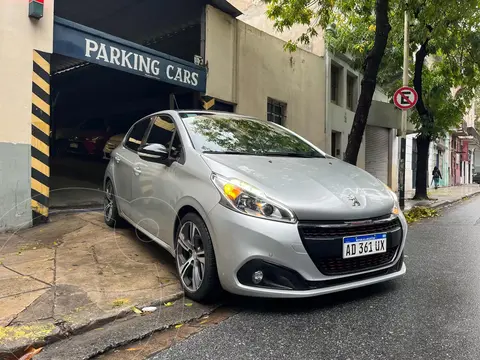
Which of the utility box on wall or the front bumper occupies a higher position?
the utility box on wall

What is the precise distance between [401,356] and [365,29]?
11446 millimetres

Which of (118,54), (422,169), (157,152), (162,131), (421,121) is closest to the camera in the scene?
(157,152)

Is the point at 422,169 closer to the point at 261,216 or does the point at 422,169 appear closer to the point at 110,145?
the point at 110,145

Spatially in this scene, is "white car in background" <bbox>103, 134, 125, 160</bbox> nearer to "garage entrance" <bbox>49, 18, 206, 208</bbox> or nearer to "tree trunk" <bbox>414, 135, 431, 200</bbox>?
"garage entrance" <bbox>49, 18, 206, 208</bbox>

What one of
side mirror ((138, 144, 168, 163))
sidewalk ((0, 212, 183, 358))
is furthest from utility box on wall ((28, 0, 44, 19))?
side mirror ((138, 144, 168, 163))

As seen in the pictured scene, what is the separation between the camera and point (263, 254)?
9.25 feet

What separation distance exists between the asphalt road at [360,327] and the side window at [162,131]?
1.82 meters

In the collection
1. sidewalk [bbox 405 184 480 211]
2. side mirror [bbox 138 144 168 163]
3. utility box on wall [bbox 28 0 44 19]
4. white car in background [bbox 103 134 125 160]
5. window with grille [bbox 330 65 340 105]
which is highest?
window with grille [bbox 330 65 340 105]

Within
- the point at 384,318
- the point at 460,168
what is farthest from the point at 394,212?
the point at 460,168

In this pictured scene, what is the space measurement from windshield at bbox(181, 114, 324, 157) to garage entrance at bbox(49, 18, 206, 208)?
3244 millimetres

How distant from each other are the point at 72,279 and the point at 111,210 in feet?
6.03

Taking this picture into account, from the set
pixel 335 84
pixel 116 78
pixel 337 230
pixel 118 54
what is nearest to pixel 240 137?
pixel 337 230

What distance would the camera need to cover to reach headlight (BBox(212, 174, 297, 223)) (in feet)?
9.39

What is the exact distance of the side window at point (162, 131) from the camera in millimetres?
4125
